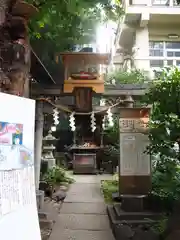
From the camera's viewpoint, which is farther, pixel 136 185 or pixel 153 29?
pixel 153 29

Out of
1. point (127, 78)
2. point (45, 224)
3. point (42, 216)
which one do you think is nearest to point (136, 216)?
point (45, 224)

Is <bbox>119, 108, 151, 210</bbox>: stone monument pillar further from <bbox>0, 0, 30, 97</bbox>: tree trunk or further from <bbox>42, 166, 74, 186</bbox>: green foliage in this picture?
<bbox>0, 0, 30, 97</bbox>: tree trunk

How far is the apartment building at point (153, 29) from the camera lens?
1227 cm

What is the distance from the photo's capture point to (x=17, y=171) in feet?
6.29

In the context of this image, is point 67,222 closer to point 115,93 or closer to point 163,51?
point 115,93

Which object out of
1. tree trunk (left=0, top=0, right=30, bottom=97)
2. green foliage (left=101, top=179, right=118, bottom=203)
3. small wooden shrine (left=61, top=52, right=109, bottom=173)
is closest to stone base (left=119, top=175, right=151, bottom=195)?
green foliage (left=101, top=179, right=118, bottom=203)

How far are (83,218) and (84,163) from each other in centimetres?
780

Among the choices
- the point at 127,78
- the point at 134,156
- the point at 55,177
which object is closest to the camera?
the point at 134,156

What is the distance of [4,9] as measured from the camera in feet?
8.46

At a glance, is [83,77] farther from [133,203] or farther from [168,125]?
[133,203]

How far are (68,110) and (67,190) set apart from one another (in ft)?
14.4

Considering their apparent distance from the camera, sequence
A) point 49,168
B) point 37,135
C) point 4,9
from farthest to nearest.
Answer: point 49,168 < point 37,135 < point 4,9

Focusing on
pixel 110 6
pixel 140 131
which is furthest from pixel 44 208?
pixel 110 6

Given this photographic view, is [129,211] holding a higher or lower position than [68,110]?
lower
